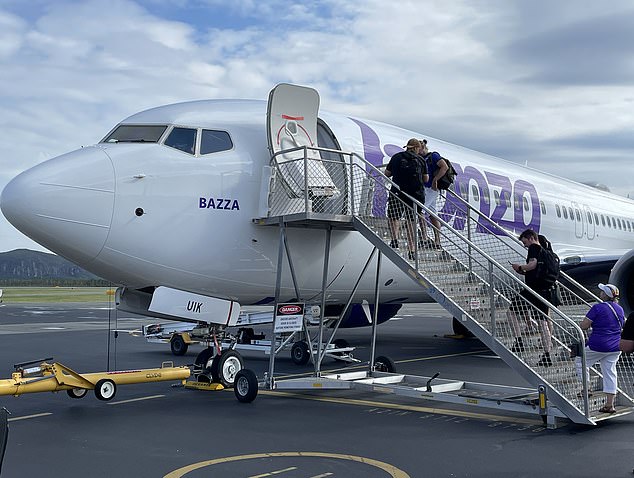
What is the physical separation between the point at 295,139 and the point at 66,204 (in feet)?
11.0

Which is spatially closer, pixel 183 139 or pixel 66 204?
pixel 66 204

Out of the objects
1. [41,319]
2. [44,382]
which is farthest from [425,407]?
[41,319]

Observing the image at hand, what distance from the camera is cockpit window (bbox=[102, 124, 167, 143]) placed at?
974 cm

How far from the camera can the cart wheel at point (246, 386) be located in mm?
9680

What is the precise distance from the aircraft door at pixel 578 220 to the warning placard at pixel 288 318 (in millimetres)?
10165

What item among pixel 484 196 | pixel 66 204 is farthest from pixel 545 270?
pixel 66 204

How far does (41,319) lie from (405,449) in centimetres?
2827

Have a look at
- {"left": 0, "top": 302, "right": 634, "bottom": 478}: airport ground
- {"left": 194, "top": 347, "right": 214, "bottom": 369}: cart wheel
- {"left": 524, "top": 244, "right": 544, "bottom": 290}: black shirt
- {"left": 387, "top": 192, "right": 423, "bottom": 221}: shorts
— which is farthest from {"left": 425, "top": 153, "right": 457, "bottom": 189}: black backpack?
{"left": 194, "top": 347, "right": 214, "bottom": 369}: cart wheel

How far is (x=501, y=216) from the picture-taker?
1452 centimetres

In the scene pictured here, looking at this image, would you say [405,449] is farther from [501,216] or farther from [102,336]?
Result: [102,336]

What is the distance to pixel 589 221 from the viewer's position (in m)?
18.6

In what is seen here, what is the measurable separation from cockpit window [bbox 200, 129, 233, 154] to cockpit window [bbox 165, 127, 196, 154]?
0.44 feet

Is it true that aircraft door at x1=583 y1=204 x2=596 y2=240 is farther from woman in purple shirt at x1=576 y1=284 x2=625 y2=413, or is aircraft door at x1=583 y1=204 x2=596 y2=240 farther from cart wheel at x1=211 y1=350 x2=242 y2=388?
cart wheel at x1=211 y1=350 x2=242 y2=388

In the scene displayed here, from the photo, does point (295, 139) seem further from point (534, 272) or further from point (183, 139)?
point (534, 272)
